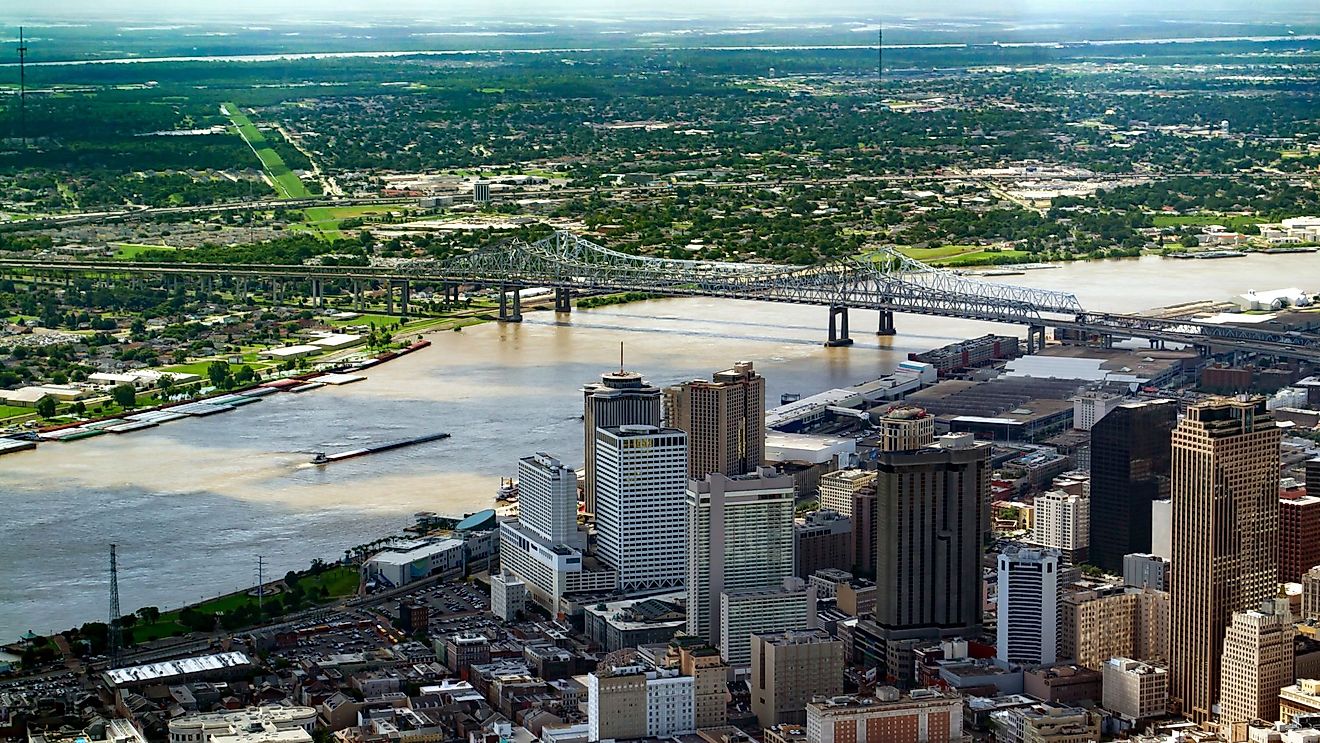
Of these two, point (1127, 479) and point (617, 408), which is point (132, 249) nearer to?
point (617, 408)

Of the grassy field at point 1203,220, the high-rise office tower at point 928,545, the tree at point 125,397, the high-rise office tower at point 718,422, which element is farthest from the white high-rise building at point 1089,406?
the grassy field at point 1203,220

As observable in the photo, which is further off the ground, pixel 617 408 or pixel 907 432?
pixel 907 432

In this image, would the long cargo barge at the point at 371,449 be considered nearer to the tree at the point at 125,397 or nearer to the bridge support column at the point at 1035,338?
the tree at the point at 125,397

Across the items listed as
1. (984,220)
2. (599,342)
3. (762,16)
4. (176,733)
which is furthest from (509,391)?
(762,16)

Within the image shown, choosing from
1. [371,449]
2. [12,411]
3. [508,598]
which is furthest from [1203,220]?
[508,598]

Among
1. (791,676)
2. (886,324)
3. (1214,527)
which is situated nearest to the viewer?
(791,676)

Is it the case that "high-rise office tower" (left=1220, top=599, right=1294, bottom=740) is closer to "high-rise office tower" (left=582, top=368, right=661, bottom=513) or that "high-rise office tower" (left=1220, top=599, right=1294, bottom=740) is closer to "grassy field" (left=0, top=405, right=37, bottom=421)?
"high-rise office tower" (left=582, top=368, right=661, bottom=513)

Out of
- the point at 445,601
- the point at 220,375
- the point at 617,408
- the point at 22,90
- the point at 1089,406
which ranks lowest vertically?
the point at 445,601
